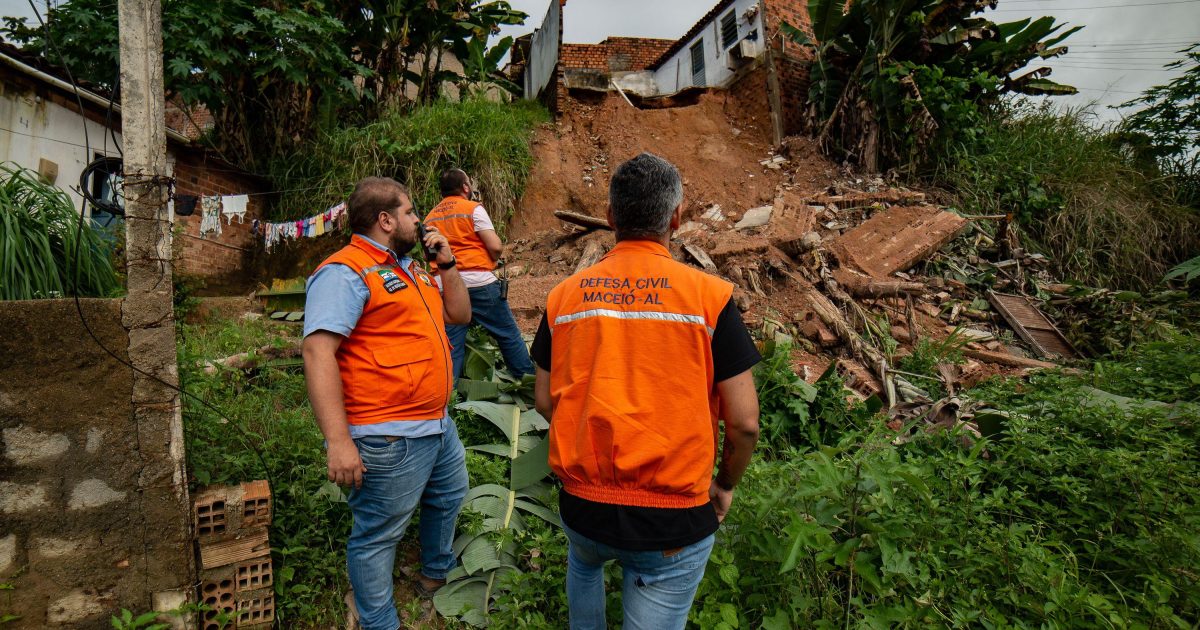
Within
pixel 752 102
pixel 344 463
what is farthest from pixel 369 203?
pixel 752 102

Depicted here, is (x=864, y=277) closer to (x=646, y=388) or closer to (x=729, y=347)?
(x=729, y=347)

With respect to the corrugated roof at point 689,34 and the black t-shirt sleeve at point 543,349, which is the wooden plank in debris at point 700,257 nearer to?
the black t-shirt sleeve at point 543,349

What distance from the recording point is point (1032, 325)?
654 cm

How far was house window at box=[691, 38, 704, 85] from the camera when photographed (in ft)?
50.1

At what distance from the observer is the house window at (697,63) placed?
601 inches

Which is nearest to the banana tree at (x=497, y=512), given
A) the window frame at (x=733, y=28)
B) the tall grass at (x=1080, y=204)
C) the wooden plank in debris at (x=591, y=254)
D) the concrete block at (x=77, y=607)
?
the concrete block at (x=77, y=607)

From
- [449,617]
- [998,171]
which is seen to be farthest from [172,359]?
[998,171]

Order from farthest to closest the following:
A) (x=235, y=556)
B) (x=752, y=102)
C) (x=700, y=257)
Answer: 1. (x=752, y=102)
2. (x=700, y=257)
3. (x=235, y=556)

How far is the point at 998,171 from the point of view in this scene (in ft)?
29.2

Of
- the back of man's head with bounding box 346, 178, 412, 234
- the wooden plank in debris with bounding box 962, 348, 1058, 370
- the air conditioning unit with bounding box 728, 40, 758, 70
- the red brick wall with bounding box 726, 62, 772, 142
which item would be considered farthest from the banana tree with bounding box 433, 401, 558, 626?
the air conditioning unit with bounding box 728, 40, 758, 70

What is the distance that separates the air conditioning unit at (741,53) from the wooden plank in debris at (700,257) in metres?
6.04

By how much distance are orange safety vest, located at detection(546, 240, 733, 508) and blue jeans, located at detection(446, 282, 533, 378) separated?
2477 millimetres

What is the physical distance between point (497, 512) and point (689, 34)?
52.2ft

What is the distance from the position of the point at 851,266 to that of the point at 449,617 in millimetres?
5955
